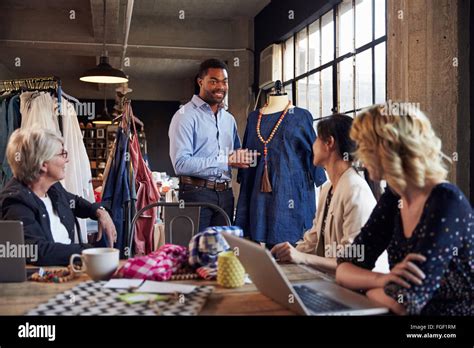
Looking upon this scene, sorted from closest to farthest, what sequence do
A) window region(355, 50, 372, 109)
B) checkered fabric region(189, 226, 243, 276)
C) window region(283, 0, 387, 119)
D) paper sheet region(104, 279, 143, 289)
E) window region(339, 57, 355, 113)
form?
paper sheet region(104, 279, 143, 289)
checkered fabric region(189, 226, 243, 276)
window region(283, 0, 387, 119)
window region(355, 50, 372, 109)
window region(339, 57, 355, 113)

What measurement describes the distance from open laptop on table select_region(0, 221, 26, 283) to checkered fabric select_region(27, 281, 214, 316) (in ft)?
0.71

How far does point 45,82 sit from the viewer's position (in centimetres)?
426

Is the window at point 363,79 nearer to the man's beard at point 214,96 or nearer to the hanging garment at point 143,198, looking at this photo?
the man's beard at point 214,96

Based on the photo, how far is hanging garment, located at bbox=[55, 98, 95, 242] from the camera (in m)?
4.19

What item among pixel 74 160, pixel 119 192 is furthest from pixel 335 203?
pixel 74 160

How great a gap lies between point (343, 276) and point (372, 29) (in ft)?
12.5

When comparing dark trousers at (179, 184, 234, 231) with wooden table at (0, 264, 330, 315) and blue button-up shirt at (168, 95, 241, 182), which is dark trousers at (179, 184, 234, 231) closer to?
blue button-up shirt at (168, 95, 241, 182)

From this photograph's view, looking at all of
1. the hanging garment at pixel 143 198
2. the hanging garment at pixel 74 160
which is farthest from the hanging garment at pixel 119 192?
the hanging garment at pixel 74 160

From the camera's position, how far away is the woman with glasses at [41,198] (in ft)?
6.24

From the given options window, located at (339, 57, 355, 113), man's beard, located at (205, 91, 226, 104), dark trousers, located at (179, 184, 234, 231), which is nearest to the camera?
dark trousers, located at (179, 184, 234, 231)

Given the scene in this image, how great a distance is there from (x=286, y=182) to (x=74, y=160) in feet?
6.12

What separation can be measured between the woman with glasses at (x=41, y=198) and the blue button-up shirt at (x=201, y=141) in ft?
2.74

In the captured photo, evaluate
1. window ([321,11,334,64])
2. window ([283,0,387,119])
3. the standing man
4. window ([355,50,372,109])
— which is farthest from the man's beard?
window ([321,11,334,64])
